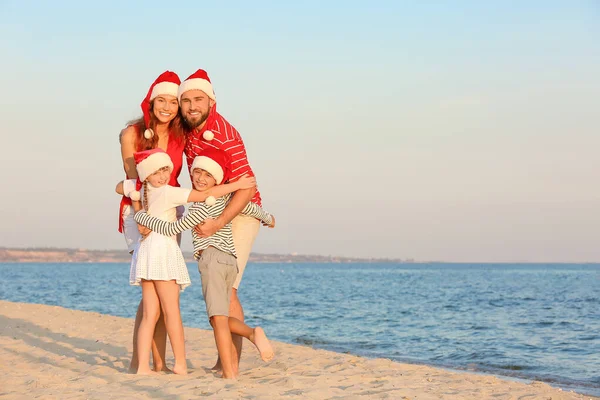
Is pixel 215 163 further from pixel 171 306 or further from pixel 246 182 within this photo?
pixel 171 306

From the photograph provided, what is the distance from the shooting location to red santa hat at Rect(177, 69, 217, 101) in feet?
16.8

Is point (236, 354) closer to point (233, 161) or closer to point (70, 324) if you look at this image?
point (233, 161)

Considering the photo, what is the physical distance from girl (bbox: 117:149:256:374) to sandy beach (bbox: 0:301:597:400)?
0.37 metres

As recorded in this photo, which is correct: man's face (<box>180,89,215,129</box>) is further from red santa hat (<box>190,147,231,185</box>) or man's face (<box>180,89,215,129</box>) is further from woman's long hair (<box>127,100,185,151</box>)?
red santa hat (<box>190,147,231,185</box>)

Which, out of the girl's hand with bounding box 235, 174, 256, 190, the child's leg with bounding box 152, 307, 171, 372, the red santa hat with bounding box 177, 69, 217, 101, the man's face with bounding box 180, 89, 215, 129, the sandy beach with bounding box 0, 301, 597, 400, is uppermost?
the red santa hat with bounding box 177, 69, 217, 101

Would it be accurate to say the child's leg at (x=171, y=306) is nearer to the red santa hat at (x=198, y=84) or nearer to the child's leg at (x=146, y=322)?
the child's leg at (x=146, y=322)

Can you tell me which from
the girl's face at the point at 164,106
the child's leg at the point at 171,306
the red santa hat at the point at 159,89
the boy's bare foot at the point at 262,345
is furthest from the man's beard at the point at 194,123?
the boy's bare foot at the point at 262,345

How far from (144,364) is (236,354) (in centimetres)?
73

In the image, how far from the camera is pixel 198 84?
5.13m

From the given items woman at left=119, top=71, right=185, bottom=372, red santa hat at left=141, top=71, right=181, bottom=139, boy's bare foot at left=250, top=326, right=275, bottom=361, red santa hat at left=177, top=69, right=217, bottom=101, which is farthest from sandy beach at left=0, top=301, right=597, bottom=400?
red santa hat at left=177, top=69, right=217, bottom=101

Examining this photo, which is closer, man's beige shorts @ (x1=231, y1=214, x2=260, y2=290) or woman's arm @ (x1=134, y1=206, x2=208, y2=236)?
woman's arm @ (x1=134, y1=206, x2=208, y2=236)

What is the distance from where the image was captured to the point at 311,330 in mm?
15945

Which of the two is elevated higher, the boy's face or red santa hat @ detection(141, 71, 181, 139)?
red santa hat @ detection(141, 71, 181, 139)

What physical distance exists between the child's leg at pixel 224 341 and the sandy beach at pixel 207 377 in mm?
114
